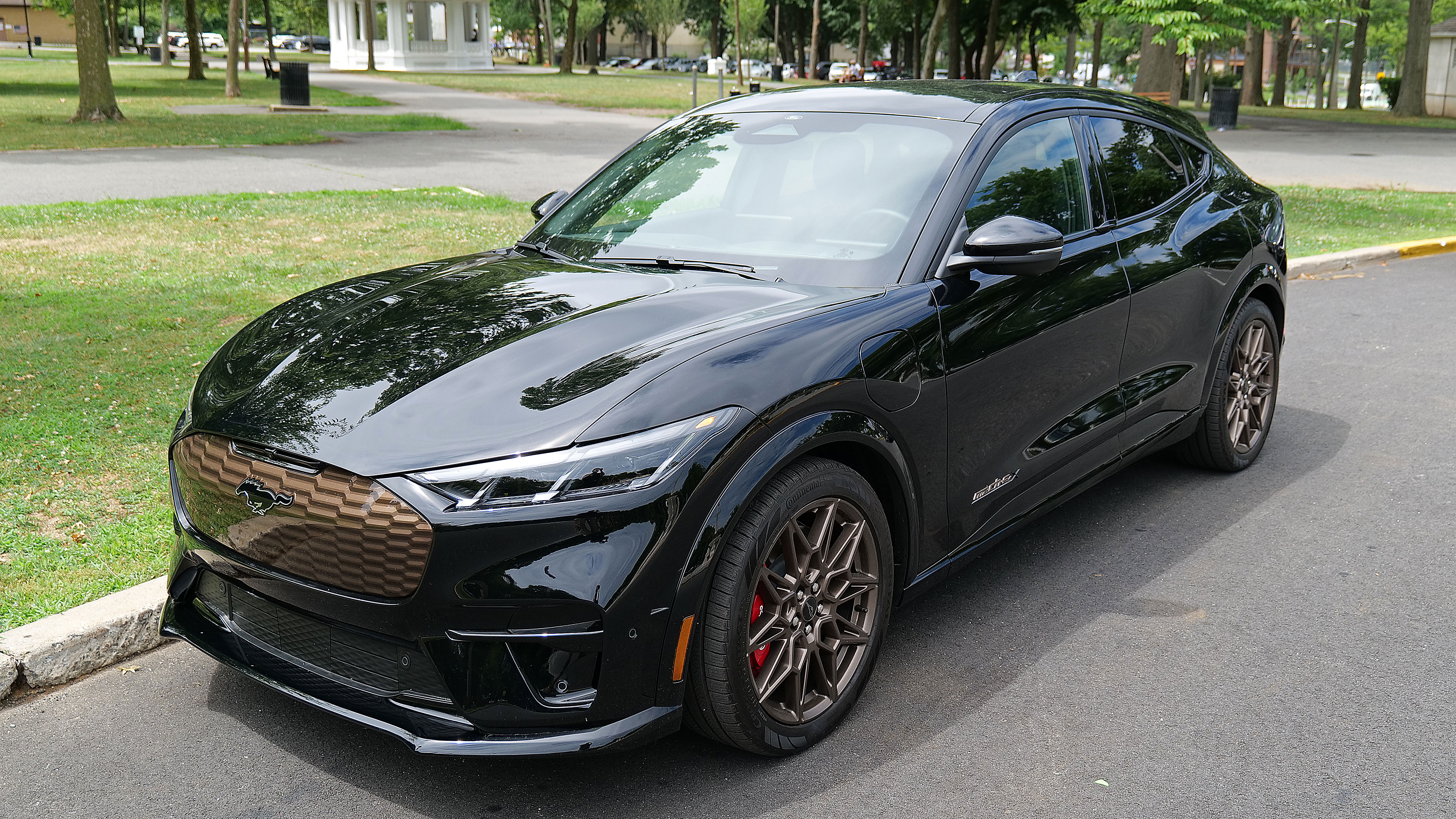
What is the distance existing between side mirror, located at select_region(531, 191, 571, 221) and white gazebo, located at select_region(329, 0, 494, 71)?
198 ft

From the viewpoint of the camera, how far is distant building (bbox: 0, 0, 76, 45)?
342 ft

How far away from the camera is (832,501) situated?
3.11 meters

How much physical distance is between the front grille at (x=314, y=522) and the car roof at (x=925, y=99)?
2.37 m

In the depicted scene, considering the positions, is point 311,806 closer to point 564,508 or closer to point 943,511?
point 564,508

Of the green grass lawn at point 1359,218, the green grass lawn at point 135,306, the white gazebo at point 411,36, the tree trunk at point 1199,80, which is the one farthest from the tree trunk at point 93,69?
the white gazebo at point 411,36

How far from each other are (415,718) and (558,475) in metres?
0.66

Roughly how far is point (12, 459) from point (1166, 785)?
470 centimetres

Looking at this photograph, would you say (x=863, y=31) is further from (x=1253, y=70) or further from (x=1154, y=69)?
(x=1154, y=69)

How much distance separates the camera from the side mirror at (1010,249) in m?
3.46

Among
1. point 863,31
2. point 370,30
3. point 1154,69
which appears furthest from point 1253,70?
point 370,30

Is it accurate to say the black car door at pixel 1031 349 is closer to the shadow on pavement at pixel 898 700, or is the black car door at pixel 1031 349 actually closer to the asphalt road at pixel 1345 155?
the shadow on pavement at pixel 898 700

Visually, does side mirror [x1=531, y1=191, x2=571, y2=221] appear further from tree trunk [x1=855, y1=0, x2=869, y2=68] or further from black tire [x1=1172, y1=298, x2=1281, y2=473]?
tree trunk [x1=855, y1=0, x2=869, y2=68]

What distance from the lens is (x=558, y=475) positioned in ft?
8.48

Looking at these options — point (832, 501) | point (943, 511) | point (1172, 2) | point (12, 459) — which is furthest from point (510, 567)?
point (1172, 2)
